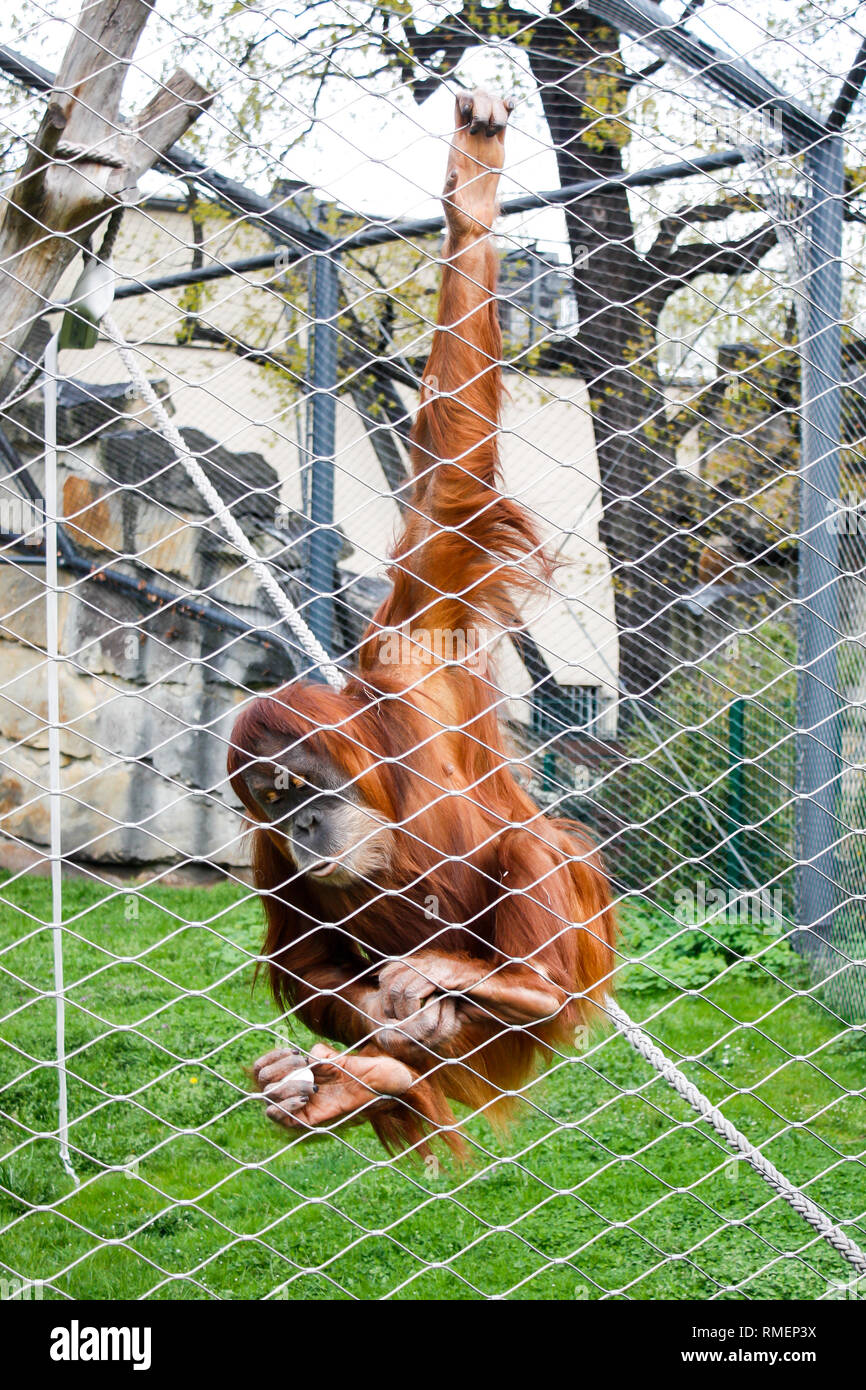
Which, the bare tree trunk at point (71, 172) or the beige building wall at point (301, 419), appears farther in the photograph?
the beige building wall at point (301, 419)

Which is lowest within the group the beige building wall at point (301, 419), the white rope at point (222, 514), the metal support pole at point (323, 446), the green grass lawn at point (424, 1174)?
the green grass lawn at point (424, 1174)

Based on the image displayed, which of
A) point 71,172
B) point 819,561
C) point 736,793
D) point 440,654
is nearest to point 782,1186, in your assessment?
point 440,654

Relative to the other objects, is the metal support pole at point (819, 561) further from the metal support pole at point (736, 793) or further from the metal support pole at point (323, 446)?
the metal support pole at point (323, 446)

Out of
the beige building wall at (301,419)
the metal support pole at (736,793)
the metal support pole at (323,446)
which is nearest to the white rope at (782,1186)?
the metal support pole at (323,446)

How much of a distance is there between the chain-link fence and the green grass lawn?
2cm

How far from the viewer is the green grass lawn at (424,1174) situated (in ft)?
8.09

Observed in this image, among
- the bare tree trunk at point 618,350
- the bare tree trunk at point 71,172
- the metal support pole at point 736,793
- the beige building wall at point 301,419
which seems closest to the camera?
the bare tree trunk at point 71,172

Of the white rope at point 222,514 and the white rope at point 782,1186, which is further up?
the white rope at point 222,514

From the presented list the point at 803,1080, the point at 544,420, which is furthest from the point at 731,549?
the point at 803,1080

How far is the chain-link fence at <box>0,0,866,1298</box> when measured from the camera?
1728 millimetres

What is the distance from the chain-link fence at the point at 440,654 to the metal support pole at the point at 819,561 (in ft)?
0.08

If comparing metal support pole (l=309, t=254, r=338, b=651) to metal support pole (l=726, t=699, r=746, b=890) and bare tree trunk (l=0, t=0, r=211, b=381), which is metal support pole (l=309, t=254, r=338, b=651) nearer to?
metal support pole (l=726, t=699, r=746, b=890)

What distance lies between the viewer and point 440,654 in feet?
6.72

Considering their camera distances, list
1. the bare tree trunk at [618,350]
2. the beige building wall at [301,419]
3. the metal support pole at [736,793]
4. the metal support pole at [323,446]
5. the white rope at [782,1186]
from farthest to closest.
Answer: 1. the beige building wall at [301,419]
2. the metal support pole at [736,793]
3. the bare tree trunk at [618,350]
4. the metal support pole at [323,446]
5. the white rope at [782,1186]
